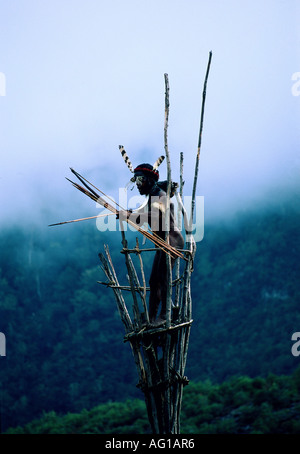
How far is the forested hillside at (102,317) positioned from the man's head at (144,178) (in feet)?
82.5

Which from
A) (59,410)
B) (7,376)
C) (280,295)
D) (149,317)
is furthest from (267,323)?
(149,317)

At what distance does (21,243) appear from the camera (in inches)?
1612

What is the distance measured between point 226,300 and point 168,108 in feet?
101

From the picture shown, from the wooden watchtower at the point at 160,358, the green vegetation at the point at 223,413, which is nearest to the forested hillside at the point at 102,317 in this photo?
the green vegetation at the point at 223,413

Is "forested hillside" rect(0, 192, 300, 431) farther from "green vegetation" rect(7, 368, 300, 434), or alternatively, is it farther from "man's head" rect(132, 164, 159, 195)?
"man's head" rect(132, 164, 159, 195)

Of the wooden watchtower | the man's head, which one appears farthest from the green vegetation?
the man's head

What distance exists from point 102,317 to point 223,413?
16.4 m

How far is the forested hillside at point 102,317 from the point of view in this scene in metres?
33.6

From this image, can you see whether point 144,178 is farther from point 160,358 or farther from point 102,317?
point 102,317

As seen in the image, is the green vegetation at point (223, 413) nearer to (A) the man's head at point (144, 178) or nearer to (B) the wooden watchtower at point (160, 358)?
(B) the wooden watchtower at point (160, 358)

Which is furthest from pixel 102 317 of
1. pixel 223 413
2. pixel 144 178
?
pixel 144 178

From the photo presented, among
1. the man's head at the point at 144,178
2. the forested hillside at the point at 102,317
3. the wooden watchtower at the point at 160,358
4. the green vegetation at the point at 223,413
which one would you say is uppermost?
the forested hillside at the point at 102,317

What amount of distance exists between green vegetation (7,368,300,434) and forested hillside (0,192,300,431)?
20.2 feet
